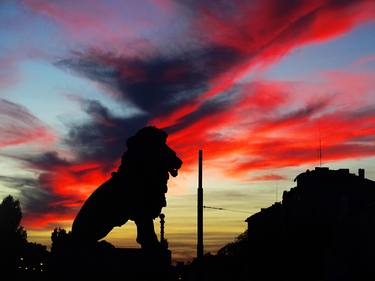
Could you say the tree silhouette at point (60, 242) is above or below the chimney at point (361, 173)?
below

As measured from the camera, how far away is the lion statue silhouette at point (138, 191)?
28.4ft

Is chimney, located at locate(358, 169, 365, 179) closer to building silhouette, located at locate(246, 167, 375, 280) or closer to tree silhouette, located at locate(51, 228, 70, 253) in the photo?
building silhouette, located at locate(246, 167, 375, 280)

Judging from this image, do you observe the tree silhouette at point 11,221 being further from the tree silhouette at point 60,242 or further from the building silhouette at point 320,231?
the tree silhouette at point 60,242

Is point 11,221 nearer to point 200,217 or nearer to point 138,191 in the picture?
point 200,217

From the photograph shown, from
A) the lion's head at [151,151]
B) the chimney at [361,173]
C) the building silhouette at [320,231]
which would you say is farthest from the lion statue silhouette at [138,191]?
the chimney at [361,173]

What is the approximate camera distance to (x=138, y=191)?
8648 mm

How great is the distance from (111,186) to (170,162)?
103cm

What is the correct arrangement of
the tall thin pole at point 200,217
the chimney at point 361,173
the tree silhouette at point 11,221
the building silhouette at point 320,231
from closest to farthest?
the tall thin pole at point 200,217
the building silhouette at point 320,231
the chimney at point 361,173
the tree silhouette at point 11,221

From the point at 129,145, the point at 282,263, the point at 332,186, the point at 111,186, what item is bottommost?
the point at 282,263

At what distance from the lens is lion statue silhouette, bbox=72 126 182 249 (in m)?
8.65

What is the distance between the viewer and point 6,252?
6125 cm

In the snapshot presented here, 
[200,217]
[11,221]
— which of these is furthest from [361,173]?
[11,221]

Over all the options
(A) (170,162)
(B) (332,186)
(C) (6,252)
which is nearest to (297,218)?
(B) (332,186)

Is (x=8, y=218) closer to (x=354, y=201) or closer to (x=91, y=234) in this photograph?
(x=354, y=201)
